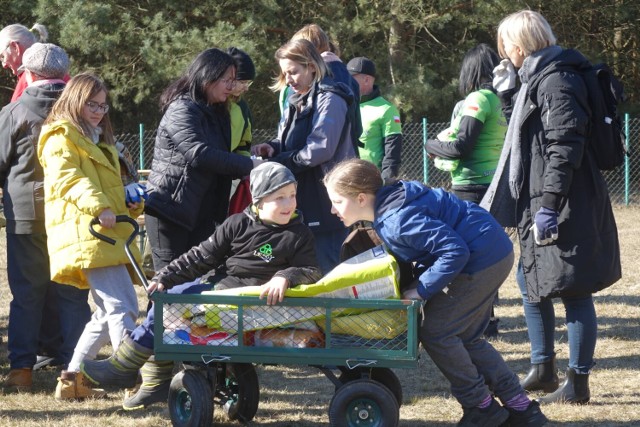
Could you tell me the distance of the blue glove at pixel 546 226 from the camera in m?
4.65

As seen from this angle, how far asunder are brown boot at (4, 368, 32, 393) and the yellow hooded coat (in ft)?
2.52

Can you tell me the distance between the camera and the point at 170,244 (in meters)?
5.24

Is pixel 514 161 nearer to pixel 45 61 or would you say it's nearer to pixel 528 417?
pixel 528 417

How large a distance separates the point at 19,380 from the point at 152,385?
1.10 meters

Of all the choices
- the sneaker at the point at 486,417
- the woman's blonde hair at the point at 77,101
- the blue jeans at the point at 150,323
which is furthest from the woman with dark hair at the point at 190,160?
the sneaker at the point at 486,417

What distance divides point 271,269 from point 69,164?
3.99ft

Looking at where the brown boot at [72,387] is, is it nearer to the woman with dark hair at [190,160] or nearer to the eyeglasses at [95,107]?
the woman with dark hair at [190,160]

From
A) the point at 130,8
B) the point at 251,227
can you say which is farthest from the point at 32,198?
the point at 130,8

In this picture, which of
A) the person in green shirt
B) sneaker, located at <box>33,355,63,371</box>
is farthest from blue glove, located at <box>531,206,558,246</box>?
sneaker, located at <box>33,355,63,371</box>

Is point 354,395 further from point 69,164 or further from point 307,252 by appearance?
point 69,164

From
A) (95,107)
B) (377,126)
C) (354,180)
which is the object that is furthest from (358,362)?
(377,126)

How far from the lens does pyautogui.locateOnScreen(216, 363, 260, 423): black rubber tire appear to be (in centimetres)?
468

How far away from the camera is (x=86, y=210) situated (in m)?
4.82

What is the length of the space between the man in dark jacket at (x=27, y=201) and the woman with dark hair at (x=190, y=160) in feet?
2.08
